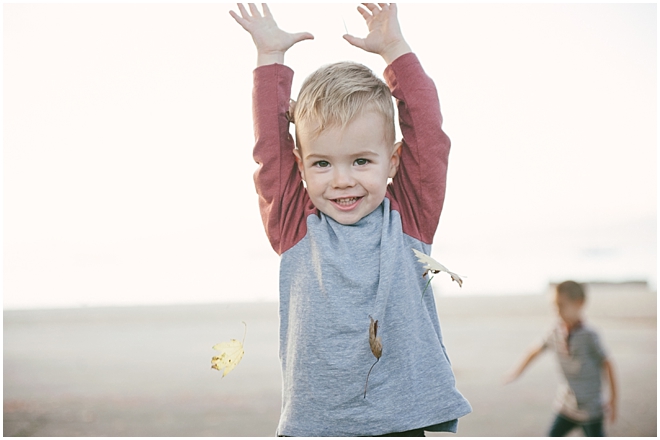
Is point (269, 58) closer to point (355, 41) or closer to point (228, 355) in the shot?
point (355, 41)

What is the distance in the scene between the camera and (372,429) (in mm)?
1925

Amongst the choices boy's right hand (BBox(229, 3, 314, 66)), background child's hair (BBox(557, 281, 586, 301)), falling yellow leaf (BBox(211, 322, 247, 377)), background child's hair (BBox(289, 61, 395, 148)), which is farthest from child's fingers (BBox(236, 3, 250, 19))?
background child's hair (BBox(557, 281, 586, 301))

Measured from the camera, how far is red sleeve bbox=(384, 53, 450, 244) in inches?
82.3

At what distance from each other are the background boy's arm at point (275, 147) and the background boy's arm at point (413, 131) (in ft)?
0.86

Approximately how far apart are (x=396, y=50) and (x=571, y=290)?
246 cm

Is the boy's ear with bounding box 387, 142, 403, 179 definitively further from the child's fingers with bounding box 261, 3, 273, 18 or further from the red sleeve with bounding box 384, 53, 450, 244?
the child's fingers with bounding box 261, 3, 273, 18

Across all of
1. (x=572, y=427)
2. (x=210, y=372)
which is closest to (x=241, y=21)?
(x=572, y=427)

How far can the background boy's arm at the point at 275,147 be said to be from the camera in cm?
212

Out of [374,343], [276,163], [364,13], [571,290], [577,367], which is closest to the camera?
[374,343]

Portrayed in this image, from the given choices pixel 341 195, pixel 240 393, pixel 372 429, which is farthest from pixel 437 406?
pixel 240 393

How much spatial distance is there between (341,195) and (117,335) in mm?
7240

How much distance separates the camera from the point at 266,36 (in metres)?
2.18

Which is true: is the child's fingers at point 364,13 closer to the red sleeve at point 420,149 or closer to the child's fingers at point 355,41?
the child's fingers at point 355,41

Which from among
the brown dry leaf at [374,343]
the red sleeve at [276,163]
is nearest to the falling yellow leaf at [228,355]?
the red sleeve at [276,163]
